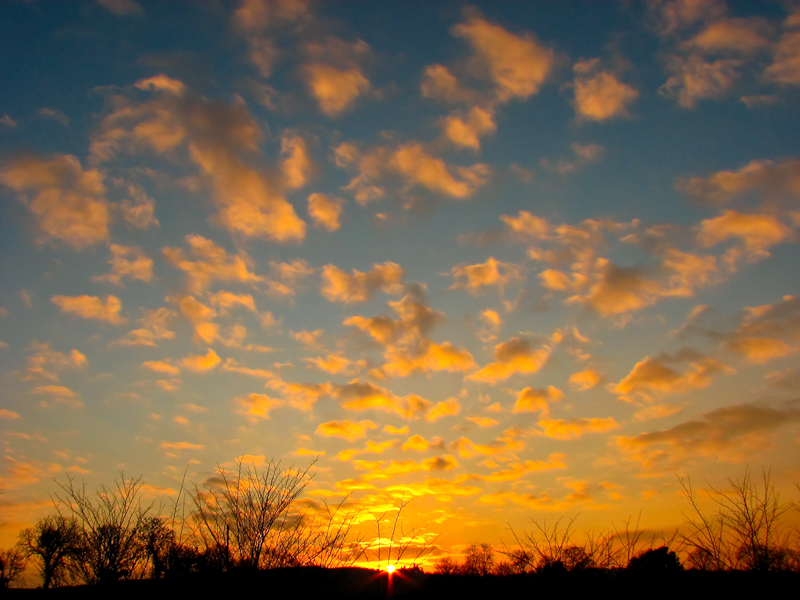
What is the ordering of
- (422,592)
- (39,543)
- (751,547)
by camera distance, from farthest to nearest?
(39,543)
(422,592)
(751,547)

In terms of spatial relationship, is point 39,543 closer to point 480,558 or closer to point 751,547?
point 480,558

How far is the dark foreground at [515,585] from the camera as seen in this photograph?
39.1 ft

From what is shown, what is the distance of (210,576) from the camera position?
42.8 ft

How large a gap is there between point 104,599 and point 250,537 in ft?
27.7

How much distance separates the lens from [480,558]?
15523 mm

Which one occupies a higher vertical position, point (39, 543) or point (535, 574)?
point (535, 574)

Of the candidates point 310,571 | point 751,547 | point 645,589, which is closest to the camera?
point 645,589

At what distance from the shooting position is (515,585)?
45.5ft

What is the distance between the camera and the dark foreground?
39.1ft

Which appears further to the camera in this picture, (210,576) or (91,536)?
(91,536)

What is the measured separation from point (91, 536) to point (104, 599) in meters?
3.46

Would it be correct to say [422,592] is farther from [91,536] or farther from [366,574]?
[91,536]

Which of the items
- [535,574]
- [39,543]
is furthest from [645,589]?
[39,543]

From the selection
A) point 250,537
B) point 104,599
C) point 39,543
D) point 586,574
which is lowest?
point 39,543
